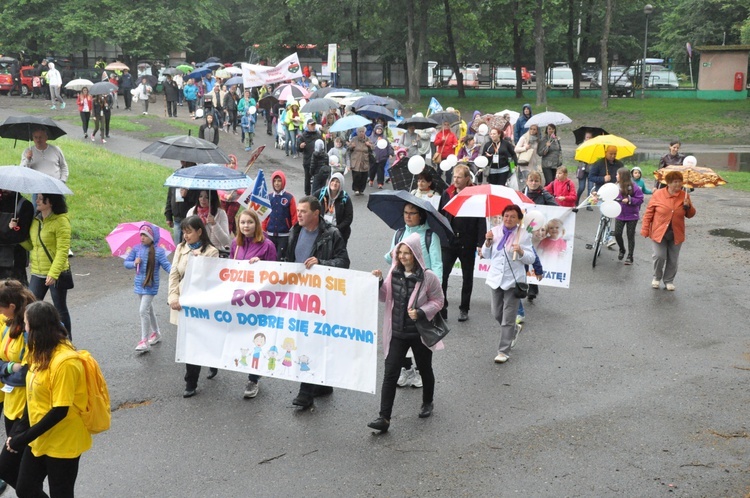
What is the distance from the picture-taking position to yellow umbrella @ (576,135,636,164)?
49.7ft

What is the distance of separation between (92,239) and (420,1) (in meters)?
33.8

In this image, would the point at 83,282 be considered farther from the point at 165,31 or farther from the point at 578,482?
the point at 165,31

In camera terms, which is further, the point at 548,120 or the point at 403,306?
the point at 548,120

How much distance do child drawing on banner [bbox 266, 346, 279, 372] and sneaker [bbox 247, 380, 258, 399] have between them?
381 millimetres

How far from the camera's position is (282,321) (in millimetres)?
8117

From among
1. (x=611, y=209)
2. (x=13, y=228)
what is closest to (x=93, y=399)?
(x=13, y=228)

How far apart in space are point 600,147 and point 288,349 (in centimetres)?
928

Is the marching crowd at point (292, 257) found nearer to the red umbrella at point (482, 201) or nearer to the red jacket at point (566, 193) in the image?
the red jacket at point (566, 193)

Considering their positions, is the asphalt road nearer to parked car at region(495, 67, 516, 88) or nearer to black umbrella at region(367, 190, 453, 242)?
black umbrella at region(367, 190, 453, 242)

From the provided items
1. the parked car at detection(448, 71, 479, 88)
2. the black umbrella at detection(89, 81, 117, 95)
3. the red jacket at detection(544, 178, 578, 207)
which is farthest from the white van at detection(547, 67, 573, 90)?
the red jacket at detection(544, 178, 578, 207)

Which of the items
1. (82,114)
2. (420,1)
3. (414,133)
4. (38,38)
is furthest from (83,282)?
(38,38)

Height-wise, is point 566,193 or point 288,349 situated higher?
point 566,193

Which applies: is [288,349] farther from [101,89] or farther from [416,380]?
[101,89]

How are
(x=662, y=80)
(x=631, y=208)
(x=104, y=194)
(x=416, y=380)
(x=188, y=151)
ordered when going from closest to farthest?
(x=416, y=380) → (x=188, y=151) → (x=631, y=208) → (x=104, y=194) → (x=662, y=80)
